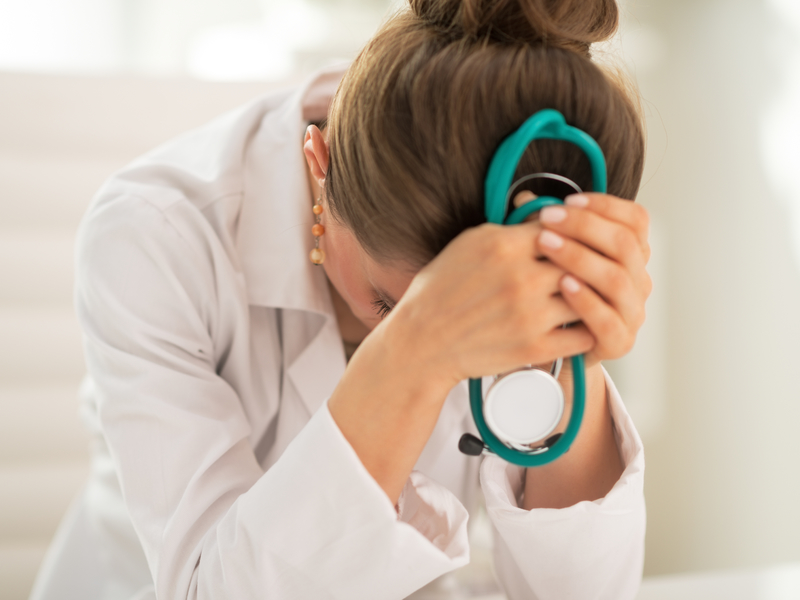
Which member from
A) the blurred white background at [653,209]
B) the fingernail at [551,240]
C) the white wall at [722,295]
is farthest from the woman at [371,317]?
the white wall at [722,295]

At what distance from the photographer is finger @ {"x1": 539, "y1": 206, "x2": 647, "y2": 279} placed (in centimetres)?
52

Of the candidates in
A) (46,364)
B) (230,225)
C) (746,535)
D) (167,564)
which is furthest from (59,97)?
(746,535)

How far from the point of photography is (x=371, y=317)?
32.3 inches

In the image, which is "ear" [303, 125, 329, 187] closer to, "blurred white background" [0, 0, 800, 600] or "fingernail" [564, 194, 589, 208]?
"fingernail" [564, 194, 589, 208]

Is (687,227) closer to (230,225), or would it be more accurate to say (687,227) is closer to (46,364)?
(230,225)

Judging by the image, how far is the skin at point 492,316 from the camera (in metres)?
0.52

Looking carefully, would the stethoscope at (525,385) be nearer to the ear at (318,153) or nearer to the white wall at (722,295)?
the ear at (318,153)

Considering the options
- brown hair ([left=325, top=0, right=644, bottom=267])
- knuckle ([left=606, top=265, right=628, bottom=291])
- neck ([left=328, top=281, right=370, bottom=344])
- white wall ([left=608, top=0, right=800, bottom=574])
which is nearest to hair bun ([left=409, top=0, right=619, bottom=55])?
brown hair ([left=325, top=0, right=644, bottom=267])

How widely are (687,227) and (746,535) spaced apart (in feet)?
2.99

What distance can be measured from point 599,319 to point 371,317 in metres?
0.35

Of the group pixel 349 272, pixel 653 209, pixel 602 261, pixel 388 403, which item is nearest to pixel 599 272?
pixel 602 261

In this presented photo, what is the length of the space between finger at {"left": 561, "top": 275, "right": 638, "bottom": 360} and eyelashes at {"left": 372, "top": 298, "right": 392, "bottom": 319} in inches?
9.4

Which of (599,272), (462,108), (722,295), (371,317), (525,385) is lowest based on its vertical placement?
(722,295)

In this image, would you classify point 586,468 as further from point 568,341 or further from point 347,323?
point 347,323
